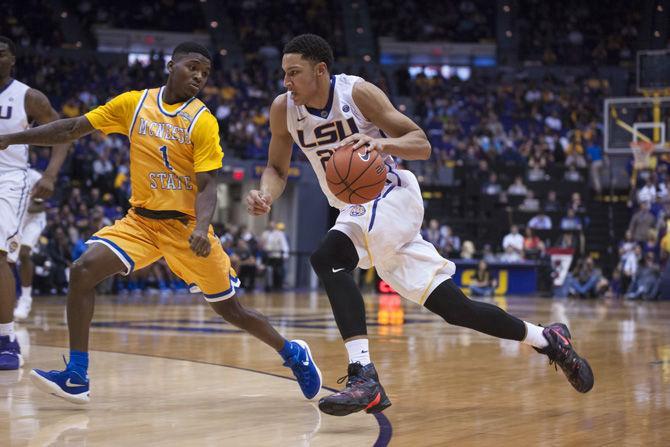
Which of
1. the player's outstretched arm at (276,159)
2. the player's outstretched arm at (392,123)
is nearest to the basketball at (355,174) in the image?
the player's outstretched arm at (392,123)

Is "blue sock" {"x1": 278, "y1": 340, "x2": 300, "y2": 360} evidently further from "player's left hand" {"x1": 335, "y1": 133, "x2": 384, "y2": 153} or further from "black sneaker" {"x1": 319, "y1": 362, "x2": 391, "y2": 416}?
"player's left hand" {"x1": 335, "y1": 133, "x2": 384, "y2": 153}

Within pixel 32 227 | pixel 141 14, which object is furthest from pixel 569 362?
pixel 141 14

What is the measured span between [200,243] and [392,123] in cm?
114

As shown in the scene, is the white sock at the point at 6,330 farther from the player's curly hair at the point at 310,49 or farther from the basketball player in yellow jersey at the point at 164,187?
the player's curly hair at the point at 310,49

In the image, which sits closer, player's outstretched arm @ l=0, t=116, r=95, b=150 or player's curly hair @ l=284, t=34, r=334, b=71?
player's curly hair @ l=284, t=34, r=334, b=71

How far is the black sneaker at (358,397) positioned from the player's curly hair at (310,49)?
156cm

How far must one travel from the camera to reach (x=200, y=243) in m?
4.77

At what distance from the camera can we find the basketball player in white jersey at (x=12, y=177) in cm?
630

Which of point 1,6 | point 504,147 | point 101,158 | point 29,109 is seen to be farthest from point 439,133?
point 29,109

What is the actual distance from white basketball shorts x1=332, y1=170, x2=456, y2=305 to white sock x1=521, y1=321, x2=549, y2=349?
0.55m

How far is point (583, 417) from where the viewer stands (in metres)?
4.86

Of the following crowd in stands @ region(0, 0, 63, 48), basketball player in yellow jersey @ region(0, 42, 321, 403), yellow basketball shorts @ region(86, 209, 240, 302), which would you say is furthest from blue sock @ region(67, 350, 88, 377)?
crowd in stands @ region(0, 0, 63, 48)

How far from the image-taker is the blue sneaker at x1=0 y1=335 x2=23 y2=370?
6.20 meters

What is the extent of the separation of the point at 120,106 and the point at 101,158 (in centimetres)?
1655
